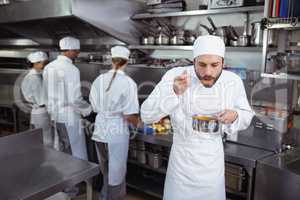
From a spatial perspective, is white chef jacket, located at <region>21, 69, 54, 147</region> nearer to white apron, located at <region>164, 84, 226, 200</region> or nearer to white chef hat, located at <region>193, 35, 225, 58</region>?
white apron, located at <region>164, 84, 226, 200</region>

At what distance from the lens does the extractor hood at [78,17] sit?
8.65 ft

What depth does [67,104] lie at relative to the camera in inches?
106

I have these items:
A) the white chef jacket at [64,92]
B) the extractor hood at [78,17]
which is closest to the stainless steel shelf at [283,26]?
the extractor hood at [78,17]

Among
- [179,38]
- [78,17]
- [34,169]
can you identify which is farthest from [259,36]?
[34,169]

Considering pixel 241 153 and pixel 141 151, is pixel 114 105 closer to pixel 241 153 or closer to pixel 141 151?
pixel 141 151

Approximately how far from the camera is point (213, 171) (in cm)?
148

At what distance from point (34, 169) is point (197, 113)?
88 cm

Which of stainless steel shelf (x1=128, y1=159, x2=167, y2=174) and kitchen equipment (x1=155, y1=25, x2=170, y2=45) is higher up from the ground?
kitchen equipment (x1=155, y1=25, x2=170, y2=45)

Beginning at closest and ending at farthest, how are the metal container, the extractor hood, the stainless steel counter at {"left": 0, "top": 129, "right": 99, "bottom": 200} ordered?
1. the stainless steel counter at {"left": 0, "top": 129, "right": 99, "bottom": 200}
2. the metal container
3. the extractor hood

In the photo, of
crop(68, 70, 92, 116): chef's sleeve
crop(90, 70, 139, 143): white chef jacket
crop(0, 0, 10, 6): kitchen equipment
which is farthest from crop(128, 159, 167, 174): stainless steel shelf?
crop(0, 0, 10, 6): kitchen equipment

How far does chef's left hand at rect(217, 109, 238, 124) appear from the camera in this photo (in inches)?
55.5

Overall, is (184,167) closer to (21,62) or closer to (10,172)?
(10,172)

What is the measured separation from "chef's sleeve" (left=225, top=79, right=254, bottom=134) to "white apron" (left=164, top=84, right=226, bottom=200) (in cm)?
8

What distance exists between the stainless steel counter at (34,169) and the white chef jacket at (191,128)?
431mm
